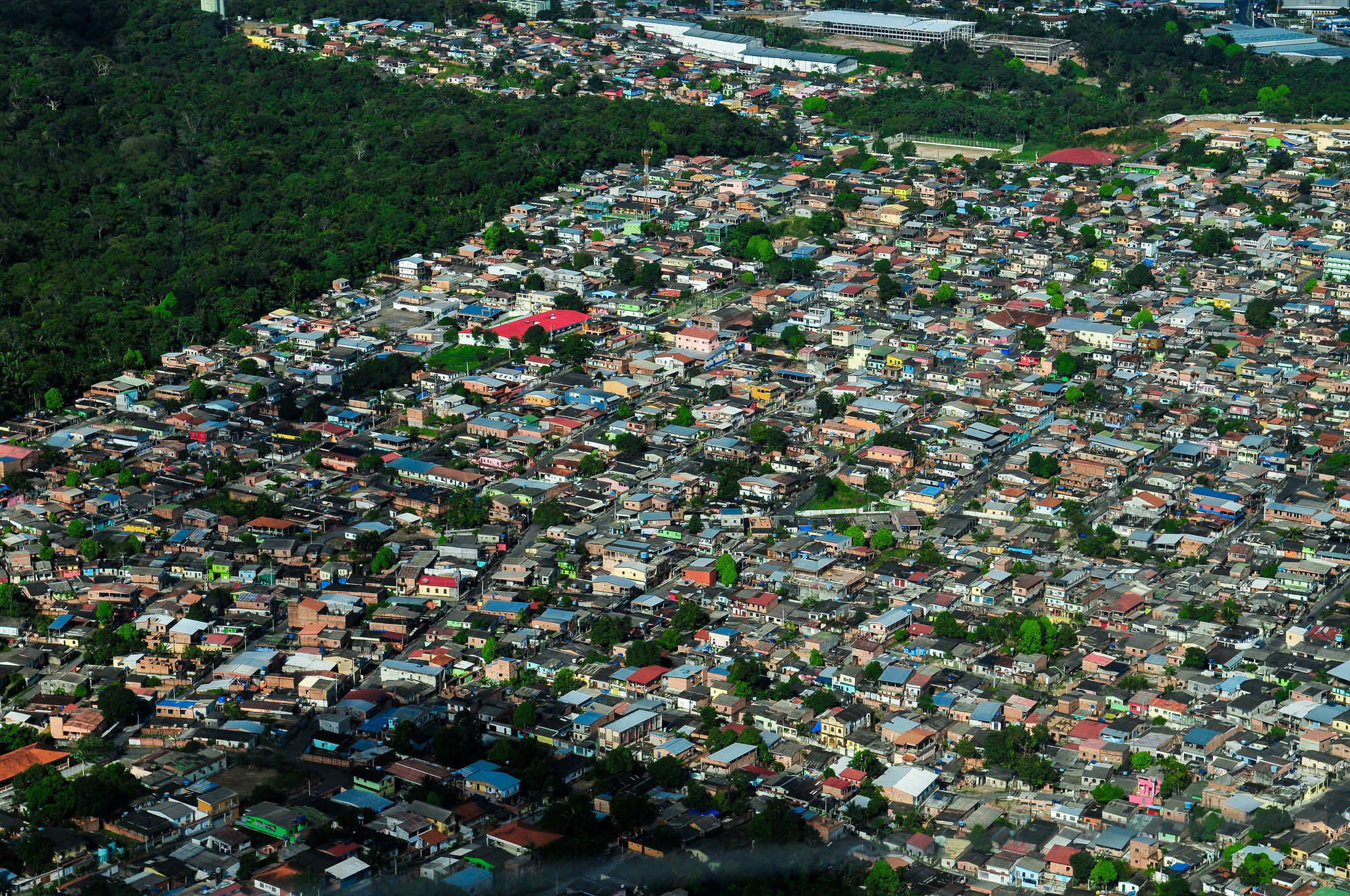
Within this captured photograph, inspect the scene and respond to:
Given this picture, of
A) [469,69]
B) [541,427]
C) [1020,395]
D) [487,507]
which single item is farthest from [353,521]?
[469,69]

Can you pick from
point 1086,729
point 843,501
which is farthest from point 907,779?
point 843,501

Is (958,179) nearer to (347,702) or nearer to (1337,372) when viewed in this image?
(1337,372)

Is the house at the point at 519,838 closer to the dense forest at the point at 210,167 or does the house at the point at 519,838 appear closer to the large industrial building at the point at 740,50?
the dense forest at the point at 210,167

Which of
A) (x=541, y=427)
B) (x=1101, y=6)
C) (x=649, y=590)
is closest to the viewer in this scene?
(x=649, y=590)

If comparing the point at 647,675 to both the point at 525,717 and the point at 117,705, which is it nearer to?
the point at 525,717

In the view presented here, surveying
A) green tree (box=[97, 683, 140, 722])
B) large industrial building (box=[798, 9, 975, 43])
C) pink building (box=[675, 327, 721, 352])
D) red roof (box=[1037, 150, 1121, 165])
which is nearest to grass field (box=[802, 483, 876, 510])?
pink building (box=[675, 327, 721, 352])

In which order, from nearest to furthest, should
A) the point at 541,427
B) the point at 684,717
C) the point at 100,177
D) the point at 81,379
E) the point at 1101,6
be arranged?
the point at 684,717 < the point at 541,427 < the point at 81,379 < the point at 100,177 < the point at 1101,6

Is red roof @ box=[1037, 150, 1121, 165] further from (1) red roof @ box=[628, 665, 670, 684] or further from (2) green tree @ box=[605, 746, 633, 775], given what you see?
(2) green tree @ box=[605, 746, 633, 775]
